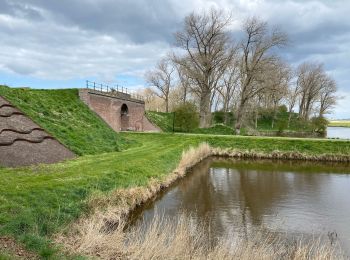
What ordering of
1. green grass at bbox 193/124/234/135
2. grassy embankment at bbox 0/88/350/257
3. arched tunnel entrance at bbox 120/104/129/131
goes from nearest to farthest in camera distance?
grassy embankment at bbox 0/88/350/257 → arched tunnel entrance at bbox 120/104/129/131 → green grass at bbox 193/124/234/135

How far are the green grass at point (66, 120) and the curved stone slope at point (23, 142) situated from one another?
1023 millimetres

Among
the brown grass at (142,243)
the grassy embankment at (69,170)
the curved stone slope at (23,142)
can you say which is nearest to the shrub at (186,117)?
the grassy embankment at (69,170)

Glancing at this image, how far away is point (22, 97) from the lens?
22938 millimetres

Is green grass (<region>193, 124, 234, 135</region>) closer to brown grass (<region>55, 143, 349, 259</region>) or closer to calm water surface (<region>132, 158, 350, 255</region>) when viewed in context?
calm water surface (<region>132, 158, 350, 255</region>)

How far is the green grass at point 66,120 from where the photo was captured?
20953 mm

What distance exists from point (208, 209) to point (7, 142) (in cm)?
903

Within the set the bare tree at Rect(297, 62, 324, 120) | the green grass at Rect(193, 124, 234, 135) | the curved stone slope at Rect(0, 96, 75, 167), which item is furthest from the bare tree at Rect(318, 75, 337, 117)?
the curved stone slope at Rect(0, 96, 75, 167)

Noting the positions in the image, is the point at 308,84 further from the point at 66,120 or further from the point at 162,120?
the point at 66,120

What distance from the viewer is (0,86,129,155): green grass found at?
68.7 ft

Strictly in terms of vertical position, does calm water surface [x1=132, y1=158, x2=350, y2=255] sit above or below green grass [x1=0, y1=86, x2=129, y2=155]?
below

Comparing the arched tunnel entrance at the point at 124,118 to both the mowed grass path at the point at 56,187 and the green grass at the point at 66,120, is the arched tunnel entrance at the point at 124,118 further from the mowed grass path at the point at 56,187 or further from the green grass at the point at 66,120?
the mowed grass path at the point at 56,187

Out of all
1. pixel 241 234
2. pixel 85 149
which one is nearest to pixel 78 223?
pixel 241 234

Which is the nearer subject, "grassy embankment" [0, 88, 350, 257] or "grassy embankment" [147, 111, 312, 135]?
"grassy embankment" [0, 88, 350, 257]

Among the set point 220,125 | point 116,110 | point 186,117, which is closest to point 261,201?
point 116,110
